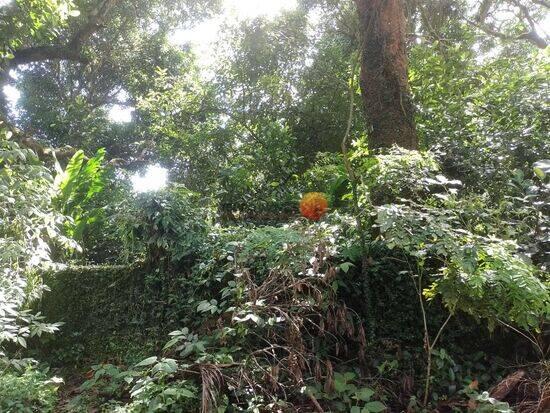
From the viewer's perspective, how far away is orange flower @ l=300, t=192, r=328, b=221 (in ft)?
16.6

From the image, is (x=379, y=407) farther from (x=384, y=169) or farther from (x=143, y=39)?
(x=143, y=39)

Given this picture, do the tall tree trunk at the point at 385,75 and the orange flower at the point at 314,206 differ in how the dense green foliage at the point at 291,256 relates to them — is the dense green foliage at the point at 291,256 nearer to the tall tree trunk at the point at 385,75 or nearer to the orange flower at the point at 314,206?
the orange flower at the point at 314,206

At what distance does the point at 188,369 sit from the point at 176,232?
62.9 inches

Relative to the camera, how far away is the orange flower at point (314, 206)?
16.6ft

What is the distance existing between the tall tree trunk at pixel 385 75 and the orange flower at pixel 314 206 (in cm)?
81

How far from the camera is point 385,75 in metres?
5.09

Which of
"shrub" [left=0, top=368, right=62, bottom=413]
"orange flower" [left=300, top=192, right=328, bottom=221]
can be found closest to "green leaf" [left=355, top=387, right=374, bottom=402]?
"shrub" [left=0, top=368, right=62, bottom=413]

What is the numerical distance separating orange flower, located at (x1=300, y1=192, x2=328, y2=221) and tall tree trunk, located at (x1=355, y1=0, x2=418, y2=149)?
0.81 m

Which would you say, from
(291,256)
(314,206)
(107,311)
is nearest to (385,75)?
(314,206)

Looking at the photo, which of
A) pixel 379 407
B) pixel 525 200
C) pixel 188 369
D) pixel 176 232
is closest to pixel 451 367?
pixel 379 407

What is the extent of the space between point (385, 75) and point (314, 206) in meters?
1.63

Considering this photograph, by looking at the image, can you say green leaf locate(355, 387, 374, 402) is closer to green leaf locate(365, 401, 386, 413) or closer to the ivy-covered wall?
green leaf locate(365, 401, 386, 413)

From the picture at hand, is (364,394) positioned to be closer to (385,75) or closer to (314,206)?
(314,206)

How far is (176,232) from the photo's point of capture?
425 cm
